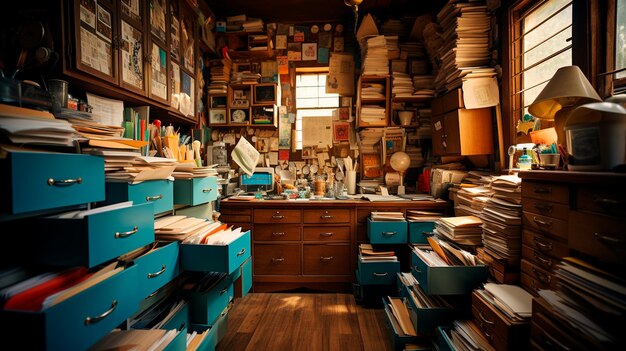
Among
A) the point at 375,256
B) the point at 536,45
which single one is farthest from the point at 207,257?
the point at 536,45

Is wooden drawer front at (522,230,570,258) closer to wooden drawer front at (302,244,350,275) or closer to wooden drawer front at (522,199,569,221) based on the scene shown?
wooden drawer front at (522,199,569,221)

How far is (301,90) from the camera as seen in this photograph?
348cm

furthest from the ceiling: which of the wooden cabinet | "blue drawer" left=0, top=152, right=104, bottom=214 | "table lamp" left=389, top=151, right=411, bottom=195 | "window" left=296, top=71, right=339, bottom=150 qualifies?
"blue drawer" left=0, top=152, right=104, bottom=214

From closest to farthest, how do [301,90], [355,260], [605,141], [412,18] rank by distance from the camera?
[605,141] → [355,260] → [412,18] → [301,90]

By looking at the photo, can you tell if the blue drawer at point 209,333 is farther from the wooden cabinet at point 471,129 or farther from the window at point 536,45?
the window at point 536,45

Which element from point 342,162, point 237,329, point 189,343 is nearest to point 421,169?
point 342,162

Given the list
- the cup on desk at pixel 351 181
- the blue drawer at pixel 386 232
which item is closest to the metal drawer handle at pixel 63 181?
the blue drawer at pixel 386 232

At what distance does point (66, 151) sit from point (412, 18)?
3.49m

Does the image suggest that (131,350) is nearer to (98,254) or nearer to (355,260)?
(98,254)

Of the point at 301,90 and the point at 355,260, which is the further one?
the point at 301,90

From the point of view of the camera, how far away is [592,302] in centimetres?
80

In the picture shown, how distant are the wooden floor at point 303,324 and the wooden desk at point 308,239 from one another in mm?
187

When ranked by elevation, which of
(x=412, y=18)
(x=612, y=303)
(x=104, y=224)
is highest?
(x=412, y=18)

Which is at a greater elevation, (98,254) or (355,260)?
(98,254)
